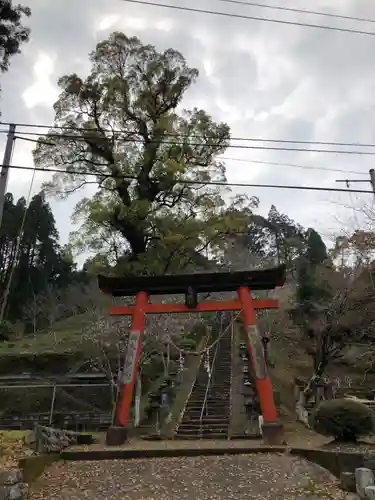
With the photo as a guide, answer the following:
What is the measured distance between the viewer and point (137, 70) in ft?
61.4

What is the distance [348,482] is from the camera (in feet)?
19.4

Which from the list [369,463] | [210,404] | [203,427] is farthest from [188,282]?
[369,463]

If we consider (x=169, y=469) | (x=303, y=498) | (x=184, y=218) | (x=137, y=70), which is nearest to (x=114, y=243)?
(x=184, y=218)

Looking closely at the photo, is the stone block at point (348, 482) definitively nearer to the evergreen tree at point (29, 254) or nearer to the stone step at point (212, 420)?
the stone step at point (212, 420)

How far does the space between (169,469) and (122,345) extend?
9038mm

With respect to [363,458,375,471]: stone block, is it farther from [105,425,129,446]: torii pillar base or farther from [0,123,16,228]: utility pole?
[0,123,16,228]: utility pole

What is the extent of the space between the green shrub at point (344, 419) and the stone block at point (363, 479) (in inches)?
84.2

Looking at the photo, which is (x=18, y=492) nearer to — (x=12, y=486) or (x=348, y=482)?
(x=12, y=486)

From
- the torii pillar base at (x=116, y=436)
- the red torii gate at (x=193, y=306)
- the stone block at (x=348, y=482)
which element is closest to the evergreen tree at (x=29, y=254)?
the red torii gate at (x=193, y=306)

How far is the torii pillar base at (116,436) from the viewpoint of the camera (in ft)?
31.7

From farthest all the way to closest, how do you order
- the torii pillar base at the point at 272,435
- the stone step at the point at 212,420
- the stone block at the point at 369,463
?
1. the stone step at the point at 212,420
2. the torii pillar base at the point at 272,435
3. the stone block at the point at 369,463

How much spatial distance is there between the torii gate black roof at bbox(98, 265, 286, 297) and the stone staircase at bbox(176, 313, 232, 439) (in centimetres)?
404

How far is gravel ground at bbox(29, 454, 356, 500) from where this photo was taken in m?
6.12

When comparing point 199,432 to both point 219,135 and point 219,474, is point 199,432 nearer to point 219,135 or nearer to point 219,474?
point 219,474
